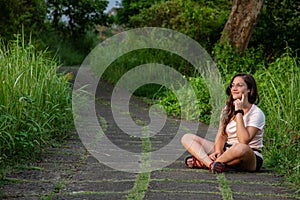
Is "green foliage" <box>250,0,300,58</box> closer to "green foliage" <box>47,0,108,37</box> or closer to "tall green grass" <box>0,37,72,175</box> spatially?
"tall green grass" <box>0,37,72,175</box>

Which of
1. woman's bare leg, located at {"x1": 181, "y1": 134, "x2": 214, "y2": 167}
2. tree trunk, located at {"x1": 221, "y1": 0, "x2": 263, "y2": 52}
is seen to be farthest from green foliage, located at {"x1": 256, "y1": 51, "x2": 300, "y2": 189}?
tree trunk, located at {"x1": 221, "y1": 0, "x2": 263, "y2": 52}

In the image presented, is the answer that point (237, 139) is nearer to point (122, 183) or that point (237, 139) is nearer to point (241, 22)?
point (122, 183)

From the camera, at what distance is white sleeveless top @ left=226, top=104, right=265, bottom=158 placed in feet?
14.8

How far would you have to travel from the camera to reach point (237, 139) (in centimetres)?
458

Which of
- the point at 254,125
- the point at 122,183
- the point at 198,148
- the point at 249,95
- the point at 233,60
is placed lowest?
A: the point at 122,183

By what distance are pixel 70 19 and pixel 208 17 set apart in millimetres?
8802

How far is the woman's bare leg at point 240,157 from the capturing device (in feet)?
14.2

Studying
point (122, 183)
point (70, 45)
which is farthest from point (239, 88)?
point (70, 45)

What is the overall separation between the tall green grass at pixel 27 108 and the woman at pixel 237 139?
141 centimetres

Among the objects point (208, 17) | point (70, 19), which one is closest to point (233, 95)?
point (208, 17)

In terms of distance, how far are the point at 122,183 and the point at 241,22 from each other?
20.6 ft

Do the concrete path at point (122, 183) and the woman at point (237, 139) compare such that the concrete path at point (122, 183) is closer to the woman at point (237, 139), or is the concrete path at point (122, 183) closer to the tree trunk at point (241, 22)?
the woman at point (237, 139)

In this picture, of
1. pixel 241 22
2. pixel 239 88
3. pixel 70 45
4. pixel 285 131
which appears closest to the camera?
pixel 239 88

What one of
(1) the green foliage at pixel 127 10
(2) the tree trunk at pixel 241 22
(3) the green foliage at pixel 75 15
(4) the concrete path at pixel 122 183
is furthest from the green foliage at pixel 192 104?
(3) the green foliage at pixel 75 15
